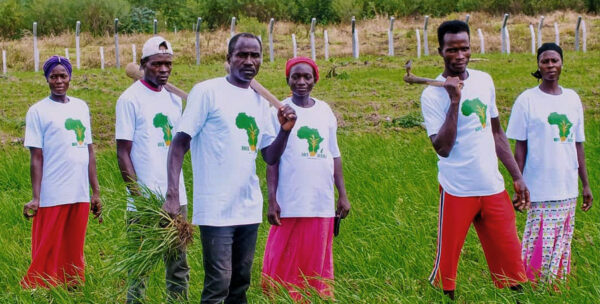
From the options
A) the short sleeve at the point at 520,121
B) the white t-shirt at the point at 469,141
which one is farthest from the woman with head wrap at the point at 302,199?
the short sleeve at the point at 520,121

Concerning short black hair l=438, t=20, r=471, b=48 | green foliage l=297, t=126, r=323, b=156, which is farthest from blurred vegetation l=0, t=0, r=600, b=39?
short black hair l=438, t=20, r=471, b=48

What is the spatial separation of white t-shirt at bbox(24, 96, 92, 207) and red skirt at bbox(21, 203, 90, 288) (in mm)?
75

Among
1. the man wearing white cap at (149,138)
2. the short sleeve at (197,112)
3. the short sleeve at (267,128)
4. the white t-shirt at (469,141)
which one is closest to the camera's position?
the short sleeve at (197,112)

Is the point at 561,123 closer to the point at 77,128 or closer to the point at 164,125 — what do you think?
the point at 164,125

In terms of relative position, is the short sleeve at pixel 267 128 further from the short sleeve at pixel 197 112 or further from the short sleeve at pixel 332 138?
the short sleeve at pixel 332 138

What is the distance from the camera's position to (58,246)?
457 cm

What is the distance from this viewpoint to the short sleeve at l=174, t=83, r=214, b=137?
3410mm

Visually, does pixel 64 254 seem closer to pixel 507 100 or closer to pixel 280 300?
pixel 280 300

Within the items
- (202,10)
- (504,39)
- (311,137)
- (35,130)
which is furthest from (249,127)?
(202,10)

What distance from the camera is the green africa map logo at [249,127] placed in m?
3.46

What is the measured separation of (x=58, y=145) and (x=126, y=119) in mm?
743

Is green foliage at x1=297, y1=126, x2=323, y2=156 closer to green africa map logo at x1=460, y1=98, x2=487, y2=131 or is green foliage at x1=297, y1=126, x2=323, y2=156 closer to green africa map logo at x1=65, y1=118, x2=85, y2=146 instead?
green africa map logo at x1=460, y1=98, x2=487, y2=131

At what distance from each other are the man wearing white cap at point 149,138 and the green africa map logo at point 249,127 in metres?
0.68

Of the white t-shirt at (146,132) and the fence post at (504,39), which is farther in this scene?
the fence post at (504,39)
